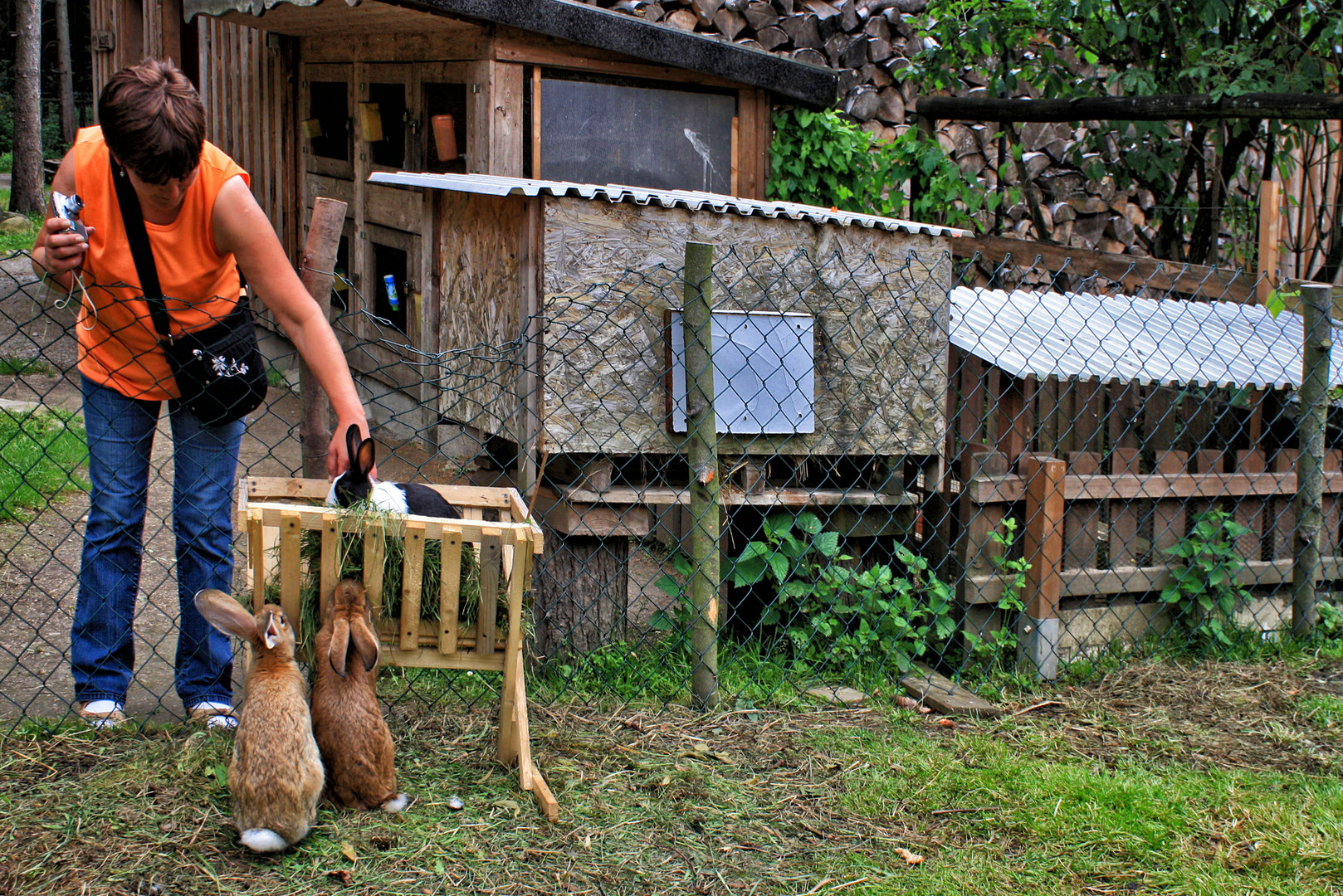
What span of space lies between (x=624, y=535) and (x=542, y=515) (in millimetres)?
301

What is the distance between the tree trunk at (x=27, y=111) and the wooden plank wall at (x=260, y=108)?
3634 millimetres

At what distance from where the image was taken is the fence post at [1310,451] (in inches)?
171

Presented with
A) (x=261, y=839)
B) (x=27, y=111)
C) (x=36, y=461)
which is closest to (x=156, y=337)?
(x=261, y=839)

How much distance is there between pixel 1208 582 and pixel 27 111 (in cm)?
1319

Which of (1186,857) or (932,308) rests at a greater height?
(932,308)

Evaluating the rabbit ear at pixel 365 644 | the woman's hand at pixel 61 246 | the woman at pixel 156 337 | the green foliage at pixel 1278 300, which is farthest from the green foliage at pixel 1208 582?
the woman's hand at pixel 61 246

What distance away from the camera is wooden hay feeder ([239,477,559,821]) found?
8.68 ft

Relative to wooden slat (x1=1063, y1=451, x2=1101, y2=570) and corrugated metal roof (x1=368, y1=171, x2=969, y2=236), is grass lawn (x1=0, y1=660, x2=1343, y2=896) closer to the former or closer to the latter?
wooden slat (x1=1063, y1=451, x2=1101, y2=570)

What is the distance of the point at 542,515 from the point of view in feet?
13.1

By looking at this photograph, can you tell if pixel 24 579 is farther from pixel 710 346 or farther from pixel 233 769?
pixel 710 346

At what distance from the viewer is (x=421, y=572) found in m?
2.75

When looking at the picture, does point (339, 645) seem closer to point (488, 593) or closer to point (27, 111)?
point (488, 593)

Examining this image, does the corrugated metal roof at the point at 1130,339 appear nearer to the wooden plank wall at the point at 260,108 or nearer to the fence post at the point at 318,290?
the fence post at the point at 318,290

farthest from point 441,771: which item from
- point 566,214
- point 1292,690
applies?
point 1292,690
